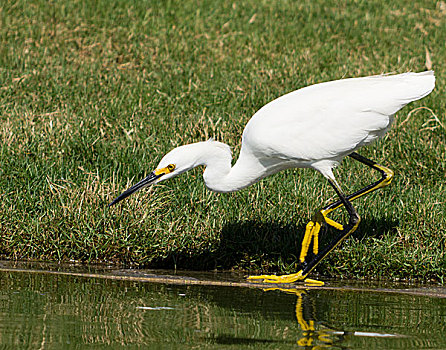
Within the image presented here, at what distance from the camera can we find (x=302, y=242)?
5.85m

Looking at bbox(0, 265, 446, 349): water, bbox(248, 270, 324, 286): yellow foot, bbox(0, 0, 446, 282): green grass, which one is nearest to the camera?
bbox(0, 265, 446, 349): water

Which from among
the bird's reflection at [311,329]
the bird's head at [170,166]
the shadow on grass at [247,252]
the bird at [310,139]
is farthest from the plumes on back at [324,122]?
the bird's reflection at [311,329]

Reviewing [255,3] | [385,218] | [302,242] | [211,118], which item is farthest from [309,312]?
[255,3]

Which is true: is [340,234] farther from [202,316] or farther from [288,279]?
[202,316]

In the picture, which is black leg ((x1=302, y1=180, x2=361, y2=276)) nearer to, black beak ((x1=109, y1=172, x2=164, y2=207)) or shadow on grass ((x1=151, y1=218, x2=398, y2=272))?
shadow on grass ((x1=151, y1=218, x2=398, y2=272))

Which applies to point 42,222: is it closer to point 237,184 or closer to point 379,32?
point 237,184

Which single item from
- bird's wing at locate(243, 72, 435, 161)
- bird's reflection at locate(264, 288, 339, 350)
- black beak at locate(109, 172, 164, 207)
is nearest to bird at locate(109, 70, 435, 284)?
bird's wing at locate(243, 72, 435, 161)

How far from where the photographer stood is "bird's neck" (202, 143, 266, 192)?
575 cm

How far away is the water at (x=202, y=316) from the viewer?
344 centimetres

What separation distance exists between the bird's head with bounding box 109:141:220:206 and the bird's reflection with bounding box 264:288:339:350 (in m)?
1.43

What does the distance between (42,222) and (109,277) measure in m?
1.07

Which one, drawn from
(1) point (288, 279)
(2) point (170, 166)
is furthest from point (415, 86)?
(2) point (170, 166)

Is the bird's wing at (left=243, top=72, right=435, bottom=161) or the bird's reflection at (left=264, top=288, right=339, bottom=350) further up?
the bird's wing at (left=243, top=72, right=435, bottom=161)

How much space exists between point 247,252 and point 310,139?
1.08m
